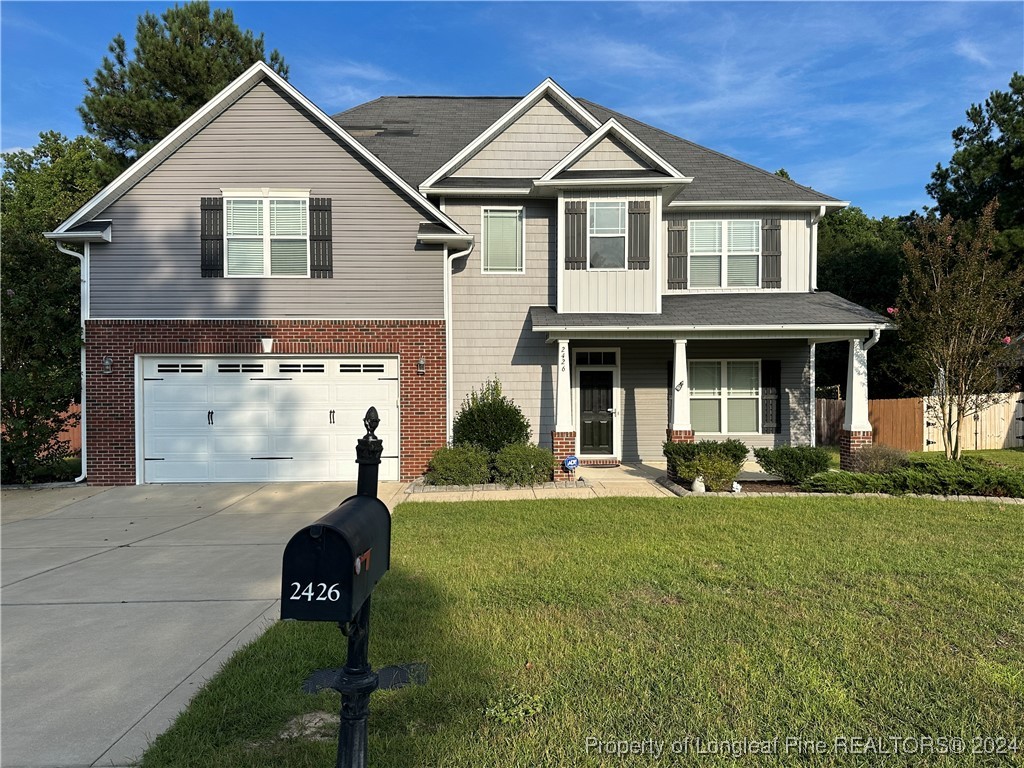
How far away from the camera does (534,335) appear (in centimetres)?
1305

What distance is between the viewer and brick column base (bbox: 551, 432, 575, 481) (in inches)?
448

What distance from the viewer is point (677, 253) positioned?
13648mm

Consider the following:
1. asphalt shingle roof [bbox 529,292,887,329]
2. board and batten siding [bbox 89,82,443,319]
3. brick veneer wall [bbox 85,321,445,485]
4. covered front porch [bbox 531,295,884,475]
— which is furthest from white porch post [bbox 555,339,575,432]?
board and batten siding [bbox 89,82,443,319]

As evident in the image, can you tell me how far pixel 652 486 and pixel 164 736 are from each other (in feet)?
28.7

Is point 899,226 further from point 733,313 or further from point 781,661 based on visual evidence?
point 781,661

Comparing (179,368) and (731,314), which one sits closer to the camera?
(179,368)

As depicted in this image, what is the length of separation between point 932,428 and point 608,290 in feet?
35.2

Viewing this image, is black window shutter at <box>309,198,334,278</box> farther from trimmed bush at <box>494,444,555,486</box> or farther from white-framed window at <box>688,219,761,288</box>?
white-framed window at <box>688,219,761,288</box>

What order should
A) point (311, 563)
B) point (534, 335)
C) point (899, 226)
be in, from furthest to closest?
point (899, 226), point (534, 335), point (311, 563)

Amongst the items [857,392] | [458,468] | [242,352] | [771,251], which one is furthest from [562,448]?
[771,251]

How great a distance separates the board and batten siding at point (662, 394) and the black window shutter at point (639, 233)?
228 centimetres

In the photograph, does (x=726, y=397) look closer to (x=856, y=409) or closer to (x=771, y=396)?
(x=771, y=396)

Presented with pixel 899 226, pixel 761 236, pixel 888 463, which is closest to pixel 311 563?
pixel 888 463

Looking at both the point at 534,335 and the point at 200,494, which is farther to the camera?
the point at 534,335
